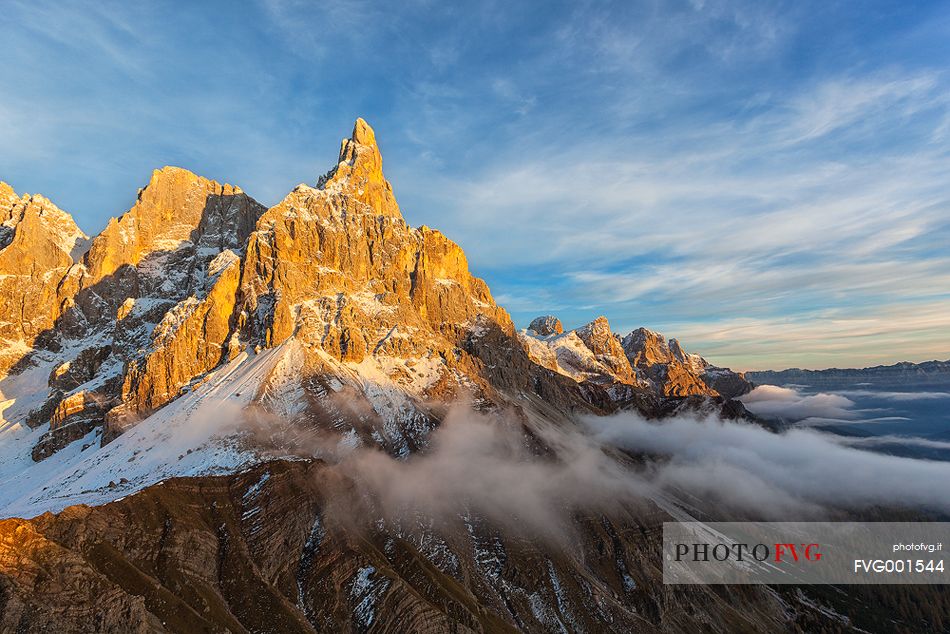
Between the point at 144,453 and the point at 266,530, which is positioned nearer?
the point at 266,530

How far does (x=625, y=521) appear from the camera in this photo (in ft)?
648

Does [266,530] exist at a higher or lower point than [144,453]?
lower

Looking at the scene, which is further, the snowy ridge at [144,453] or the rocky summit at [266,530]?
the snowy ridge at [144,453]

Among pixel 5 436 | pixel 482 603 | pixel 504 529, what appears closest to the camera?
pixel 482 603

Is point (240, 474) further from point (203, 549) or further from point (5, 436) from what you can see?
point (5, 436)

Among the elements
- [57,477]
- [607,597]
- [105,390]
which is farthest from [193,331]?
[607,597]

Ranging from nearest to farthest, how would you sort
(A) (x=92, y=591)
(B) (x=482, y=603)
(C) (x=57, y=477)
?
(A) (x=92, y=591) < (B) (x=482, y=603) < (C) (x=57, y=477)

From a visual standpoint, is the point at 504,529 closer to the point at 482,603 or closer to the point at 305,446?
the point at 482,603

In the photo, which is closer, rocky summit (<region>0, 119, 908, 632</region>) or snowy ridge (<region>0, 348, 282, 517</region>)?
rocky summit (<region>0, 119, 908, 632</region>)

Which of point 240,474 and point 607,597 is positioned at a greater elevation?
point 240,474

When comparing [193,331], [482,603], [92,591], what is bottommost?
[482,603]

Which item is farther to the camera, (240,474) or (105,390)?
(105,390)

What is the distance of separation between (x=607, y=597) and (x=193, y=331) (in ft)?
663

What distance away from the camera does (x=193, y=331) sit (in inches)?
7864
